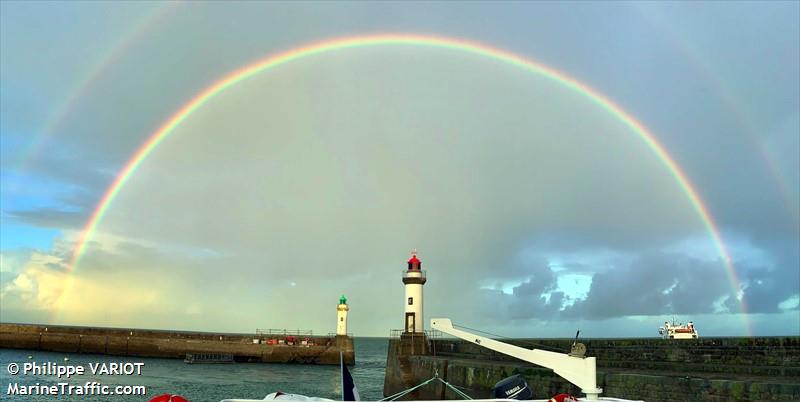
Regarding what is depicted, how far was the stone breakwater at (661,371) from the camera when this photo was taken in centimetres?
1738

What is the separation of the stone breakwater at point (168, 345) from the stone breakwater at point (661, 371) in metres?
44.7

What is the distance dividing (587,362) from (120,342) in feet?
290

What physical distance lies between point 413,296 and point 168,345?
2135 inches

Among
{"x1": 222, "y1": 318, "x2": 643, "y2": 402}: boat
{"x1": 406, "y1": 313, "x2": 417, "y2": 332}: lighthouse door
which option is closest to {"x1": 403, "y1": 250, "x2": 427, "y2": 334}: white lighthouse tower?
{"x1": 406, "y1": 313, "x2": 417, "y2": 332}: lighthouse door

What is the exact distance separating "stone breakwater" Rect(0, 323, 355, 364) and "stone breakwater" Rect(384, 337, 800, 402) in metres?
44.7

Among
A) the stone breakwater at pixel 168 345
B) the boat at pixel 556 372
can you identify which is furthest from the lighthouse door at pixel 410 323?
the stone breakwater at pixel 168 345

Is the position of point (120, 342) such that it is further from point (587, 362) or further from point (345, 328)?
point (587, 362)

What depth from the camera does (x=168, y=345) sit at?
84125mm

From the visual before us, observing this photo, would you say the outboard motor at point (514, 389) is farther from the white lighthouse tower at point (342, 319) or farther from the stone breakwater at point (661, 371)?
the white lighthouse tower at point (342, 319)

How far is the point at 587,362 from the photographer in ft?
35.5

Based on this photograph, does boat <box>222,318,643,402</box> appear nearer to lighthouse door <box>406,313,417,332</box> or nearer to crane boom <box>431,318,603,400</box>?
crane boom <box>431,318,603,400</box>

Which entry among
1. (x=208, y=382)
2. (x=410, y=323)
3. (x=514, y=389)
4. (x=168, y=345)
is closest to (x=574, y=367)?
(x=514, y=389)

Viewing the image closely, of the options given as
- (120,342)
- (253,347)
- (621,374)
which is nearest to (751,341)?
(621,374)

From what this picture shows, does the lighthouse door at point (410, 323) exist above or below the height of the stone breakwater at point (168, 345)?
above
